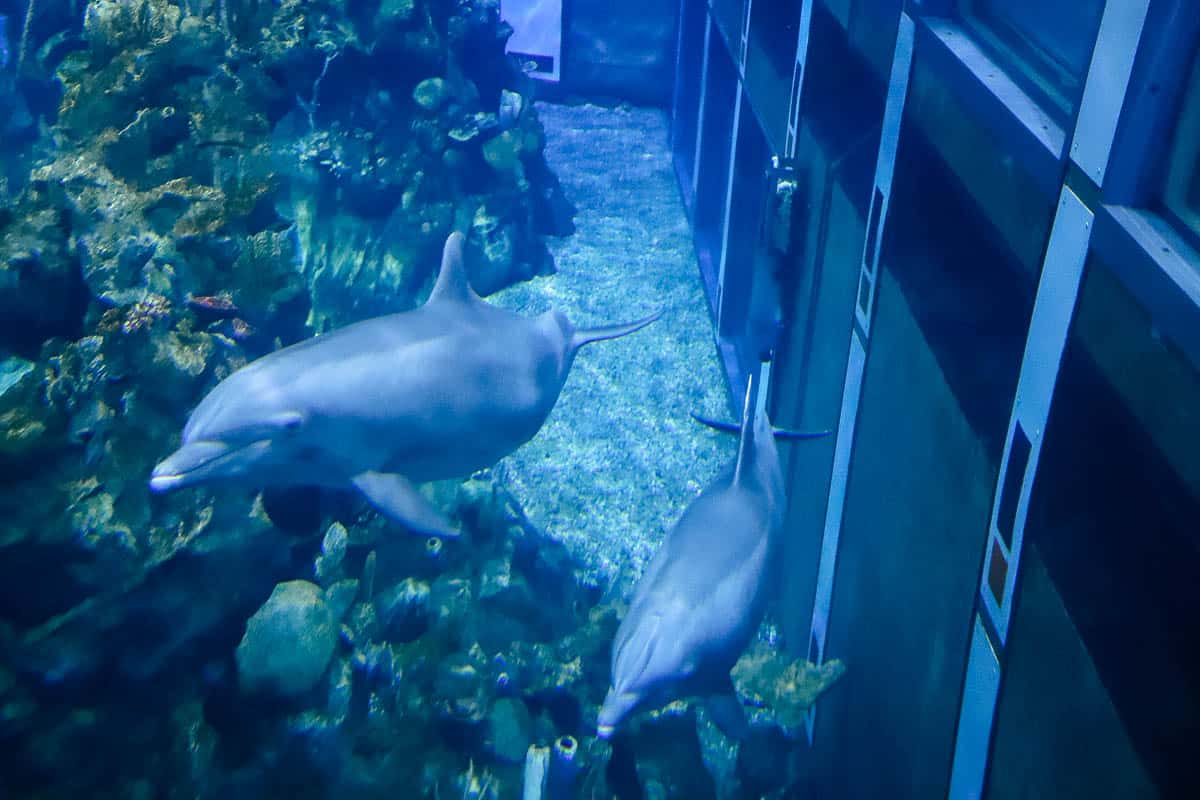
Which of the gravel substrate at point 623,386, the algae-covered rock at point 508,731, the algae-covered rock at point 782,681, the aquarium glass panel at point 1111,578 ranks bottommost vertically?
the gravel substrate at point 623,386

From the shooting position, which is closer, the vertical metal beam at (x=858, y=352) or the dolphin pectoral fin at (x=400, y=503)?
the vertical metal beam at (x=858, y=352)

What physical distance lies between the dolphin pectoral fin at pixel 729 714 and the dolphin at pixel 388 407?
1.43 metres

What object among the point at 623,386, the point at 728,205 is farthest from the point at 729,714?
the point at 728,205

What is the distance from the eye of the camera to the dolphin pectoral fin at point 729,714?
341 centimetres

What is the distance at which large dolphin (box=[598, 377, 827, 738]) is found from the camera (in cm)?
255

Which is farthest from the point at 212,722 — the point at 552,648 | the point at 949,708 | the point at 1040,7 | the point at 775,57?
the point at 775,57

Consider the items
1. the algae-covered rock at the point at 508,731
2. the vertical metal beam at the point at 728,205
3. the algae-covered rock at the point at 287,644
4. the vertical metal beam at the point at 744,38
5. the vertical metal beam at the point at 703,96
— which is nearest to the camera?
the algae-covered rock at the point at 287,644

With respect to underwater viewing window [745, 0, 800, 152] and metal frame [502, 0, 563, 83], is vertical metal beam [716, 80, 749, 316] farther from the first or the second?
metal frame [502, 0, 563, 83]

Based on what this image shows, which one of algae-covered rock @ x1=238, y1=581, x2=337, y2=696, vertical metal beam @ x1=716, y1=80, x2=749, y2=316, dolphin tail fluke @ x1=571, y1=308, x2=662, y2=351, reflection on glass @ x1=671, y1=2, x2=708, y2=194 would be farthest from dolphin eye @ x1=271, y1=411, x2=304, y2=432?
reflection on glass @ x1=671, y1=2, x2=708, y2=194

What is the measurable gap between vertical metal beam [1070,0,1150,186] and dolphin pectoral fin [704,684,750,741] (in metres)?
2.61

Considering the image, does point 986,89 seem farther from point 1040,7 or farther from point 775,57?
point 775,57

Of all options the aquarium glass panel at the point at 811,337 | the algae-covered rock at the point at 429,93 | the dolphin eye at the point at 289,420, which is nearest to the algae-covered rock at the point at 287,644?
the dolphin eye at the point at 289,420

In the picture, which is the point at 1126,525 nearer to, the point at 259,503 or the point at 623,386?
the point at 259,503

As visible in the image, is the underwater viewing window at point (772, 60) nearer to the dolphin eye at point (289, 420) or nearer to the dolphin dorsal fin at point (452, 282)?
the dolphin dorsal fin at point (452, 282)
